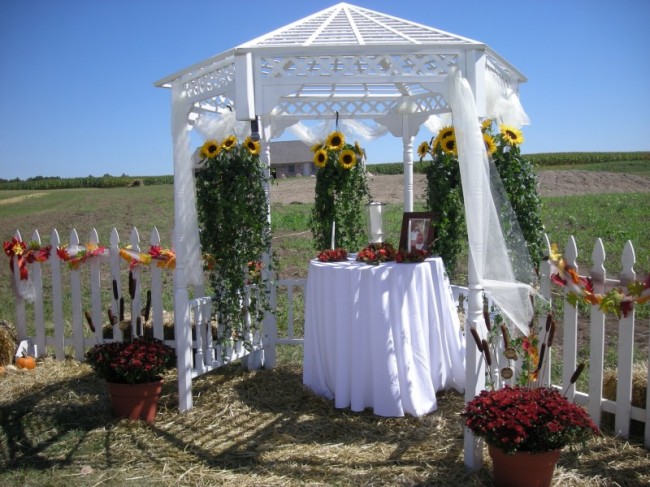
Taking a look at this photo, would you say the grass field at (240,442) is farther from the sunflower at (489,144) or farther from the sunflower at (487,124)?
the sunflower at (487,124)

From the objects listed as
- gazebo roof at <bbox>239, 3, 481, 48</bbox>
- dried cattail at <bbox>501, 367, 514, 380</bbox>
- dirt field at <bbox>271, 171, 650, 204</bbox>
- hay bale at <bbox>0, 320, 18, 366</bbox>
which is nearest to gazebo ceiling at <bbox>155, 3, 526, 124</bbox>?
gazebo roof at <bbox>239, 3, 481, 48</bbox>

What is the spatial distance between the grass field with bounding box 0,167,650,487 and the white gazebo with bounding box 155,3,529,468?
0.41 meters

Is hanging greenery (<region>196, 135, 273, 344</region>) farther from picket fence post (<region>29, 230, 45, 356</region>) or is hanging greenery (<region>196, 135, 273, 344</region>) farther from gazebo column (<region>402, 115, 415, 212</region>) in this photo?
picket fence post (<region>29, 230, 45, 356</region>)

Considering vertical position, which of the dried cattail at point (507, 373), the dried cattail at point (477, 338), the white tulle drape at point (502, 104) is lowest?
the dried cattail at point (507, 373)

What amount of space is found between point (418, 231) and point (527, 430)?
2251mm

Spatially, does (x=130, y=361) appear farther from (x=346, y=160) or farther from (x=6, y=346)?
(x=346, y=160)

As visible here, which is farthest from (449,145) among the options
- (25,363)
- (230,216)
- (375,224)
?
(25,363)

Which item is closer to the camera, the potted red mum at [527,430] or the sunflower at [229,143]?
the potted red mum at [527,430]

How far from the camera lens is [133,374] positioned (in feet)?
15.2

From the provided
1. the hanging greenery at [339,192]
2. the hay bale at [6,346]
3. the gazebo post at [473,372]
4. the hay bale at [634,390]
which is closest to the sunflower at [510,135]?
the gazebo post at [473,372]

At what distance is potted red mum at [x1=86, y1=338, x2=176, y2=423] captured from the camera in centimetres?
462

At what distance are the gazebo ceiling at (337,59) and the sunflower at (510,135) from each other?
34cm

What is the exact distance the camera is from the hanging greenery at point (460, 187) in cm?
474

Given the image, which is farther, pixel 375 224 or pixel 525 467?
pixel 375 224
